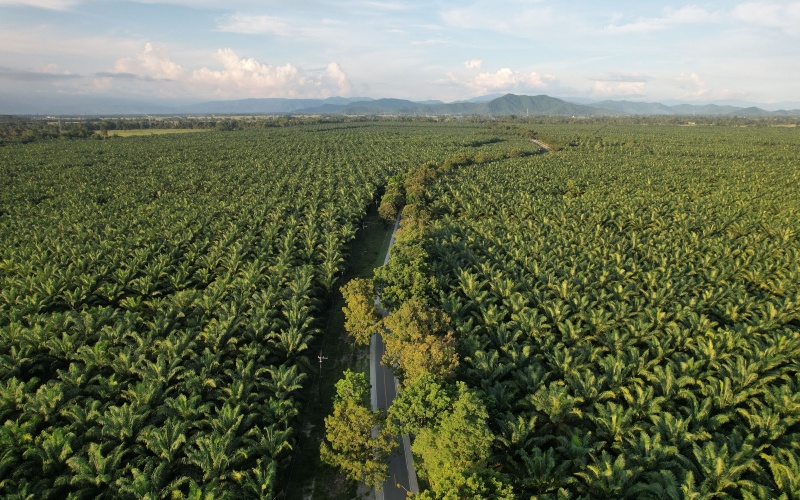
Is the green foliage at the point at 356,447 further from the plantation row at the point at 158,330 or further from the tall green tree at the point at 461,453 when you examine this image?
the plantation row at the point at 158,330

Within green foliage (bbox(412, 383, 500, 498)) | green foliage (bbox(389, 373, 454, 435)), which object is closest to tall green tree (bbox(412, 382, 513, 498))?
green foliage (bbox(412, 383, 500, 498))

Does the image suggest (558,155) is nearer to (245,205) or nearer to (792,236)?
(792,236)

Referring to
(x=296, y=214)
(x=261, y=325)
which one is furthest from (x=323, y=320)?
(x=296, y=214)

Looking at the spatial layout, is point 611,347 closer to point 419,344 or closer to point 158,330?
point 419,344

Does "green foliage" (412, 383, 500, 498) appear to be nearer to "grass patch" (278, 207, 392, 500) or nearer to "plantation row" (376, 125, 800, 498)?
"plantation row" (376, 125, 800, 498)

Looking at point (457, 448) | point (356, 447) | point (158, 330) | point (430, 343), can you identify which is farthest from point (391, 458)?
point (158, 330)

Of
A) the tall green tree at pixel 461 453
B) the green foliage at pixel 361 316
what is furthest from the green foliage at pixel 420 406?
the green foliage at pixel 361 316

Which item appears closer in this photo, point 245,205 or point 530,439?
point 530,439
